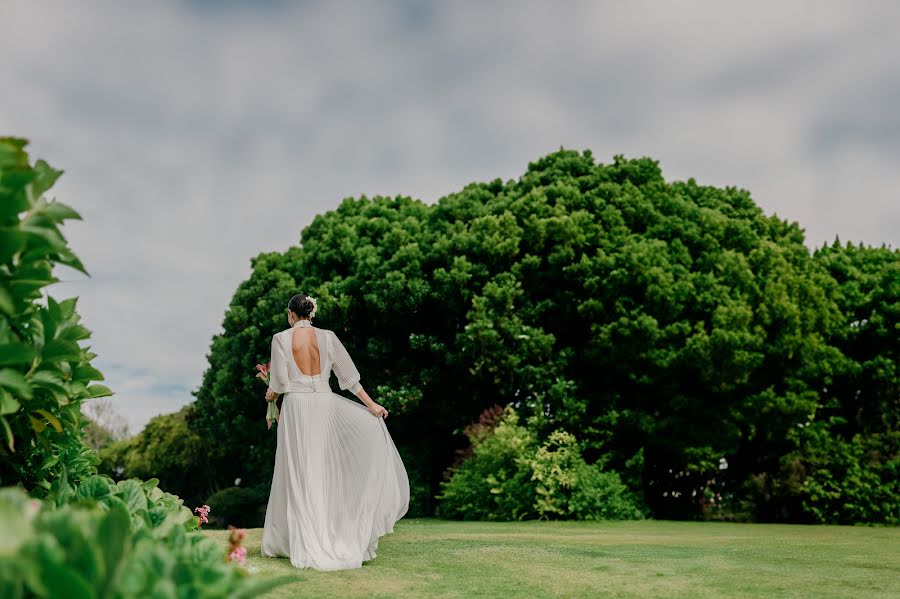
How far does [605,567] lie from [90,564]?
639cm

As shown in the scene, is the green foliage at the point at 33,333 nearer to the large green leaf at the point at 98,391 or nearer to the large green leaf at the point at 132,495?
the large green leaf at the point at 98,391

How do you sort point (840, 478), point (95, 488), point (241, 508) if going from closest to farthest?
point (95, 488), point (840, 478), point (241, 508)

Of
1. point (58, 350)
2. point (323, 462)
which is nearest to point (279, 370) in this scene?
point (323, 462)

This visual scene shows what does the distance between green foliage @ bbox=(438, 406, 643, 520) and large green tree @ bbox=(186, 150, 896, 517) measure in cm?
103

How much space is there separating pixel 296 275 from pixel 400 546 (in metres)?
16.3

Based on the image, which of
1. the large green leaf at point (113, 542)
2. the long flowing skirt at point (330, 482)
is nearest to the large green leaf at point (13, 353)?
the large green leaf at point (113, 542)

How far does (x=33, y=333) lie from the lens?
321cm

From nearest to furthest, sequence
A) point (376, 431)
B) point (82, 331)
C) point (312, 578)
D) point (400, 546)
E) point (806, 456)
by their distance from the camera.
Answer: point (82, 331)
point (312, 578)
point (376, 431)
point (400, 546)
point (806, 456)

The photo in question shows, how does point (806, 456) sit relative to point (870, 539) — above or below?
above

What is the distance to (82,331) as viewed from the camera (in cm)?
344

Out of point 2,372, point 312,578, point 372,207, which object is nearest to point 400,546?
point 312,578

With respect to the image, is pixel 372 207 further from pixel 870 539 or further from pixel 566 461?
pixel 870 539

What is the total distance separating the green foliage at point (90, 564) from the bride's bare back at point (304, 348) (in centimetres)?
557

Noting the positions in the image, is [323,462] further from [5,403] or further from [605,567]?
[5,403]
